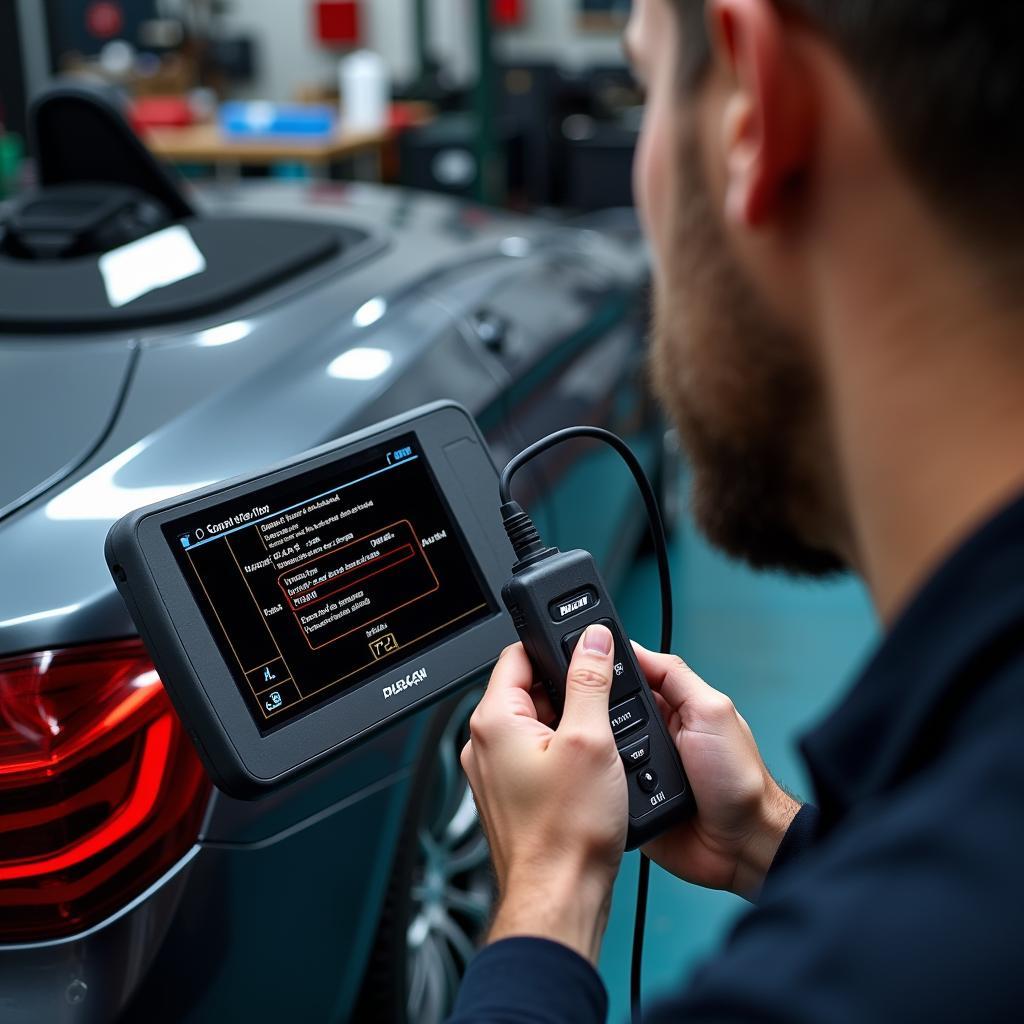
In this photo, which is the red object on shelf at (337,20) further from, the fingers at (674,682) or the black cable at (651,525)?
the fingers at (674,682)

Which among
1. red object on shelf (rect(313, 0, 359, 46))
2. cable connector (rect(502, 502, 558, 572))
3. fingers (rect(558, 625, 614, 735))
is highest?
cable connector (rect(502, 502, 558, 572))

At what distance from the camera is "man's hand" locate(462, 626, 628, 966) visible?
84 cm

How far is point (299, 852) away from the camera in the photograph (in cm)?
128

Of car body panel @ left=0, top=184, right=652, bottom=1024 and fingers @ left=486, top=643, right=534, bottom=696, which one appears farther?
car body panel @ left=0, top=184, right=652, bottom=1024

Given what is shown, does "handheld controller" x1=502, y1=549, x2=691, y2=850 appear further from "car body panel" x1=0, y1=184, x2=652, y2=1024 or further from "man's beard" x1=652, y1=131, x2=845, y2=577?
"car body panel" x1=0, y1=184, x2=652, y2=1024

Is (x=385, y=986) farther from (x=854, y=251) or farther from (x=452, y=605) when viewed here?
(x=854, y=251)

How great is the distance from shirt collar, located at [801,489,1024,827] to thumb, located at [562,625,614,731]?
239 millimetres

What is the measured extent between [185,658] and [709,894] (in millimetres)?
1520

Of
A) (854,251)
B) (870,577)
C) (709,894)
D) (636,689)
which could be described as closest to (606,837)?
(636,689)

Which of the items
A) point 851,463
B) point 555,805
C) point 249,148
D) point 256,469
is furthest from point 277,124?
point 851,463

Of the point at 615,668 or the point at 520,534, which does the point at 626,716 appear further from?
the point at 520,534

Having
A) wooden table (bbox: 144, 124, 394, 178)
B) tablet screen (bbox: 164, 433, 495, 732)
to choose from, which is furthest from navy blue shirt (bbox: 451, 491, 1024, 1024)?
wooden table (bbox: 144, 124, 394, 178)

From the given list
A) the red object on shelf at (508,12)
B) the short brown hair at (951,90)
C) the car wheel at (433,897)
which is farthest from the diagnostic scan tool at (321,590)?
the red object on shelf at (508,12)

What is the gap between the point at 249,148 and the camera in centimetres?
634
